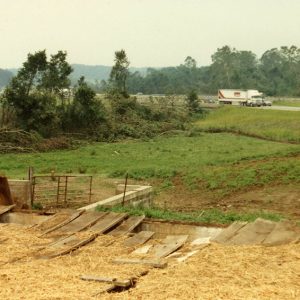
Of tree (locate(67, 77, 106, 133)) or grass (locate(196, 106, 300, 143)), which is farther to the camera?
grass (locate(196, 106, 300, 143))

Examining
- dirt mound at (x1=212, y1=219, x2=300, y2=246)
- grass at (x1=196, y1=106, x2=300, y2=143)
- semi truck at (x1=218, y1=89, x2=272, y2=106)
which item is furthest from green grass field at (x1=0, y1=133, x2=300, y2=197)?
semi truck at (x1=218, y1=89, x2=272, y2=106)

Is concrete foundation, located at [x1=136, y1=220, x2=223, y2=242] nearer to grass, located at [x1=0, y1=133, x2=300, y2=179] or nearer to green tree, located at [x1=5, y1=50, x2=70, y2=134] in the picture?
grass, located at [x1=0, y1=133, x2=300, y2=179]

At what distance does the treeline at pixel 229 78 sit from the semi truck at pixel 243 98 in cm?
681

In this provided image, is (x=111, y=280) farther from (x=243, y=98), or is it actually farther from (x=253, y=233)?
(x=243, y=98)

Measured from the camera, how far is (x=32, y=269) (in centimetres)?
867

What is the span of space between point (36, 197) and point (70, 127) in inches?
902

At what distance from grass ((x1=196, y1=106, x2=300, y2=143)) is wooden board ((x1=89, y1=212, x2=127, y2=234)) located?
97.8 ft

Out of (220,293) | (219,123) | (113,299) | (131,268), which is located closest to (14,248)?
(131,268)

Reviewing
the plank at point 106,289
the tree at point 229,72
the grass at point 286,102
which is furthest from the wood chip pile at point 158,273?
the tree at point 229,72

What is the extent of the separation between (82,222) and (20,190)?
12.9 ft

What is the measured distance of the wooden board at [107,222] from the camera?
11422 millimetres

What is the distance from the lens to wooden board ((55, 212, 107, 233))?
Result: 37.7ft

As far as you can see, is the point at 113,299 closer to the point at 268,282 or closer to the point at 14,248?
the point at 268,282

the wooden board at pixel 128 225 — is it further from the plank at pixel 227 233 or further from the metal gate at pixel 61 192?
the metal gate at pixel 61 192
